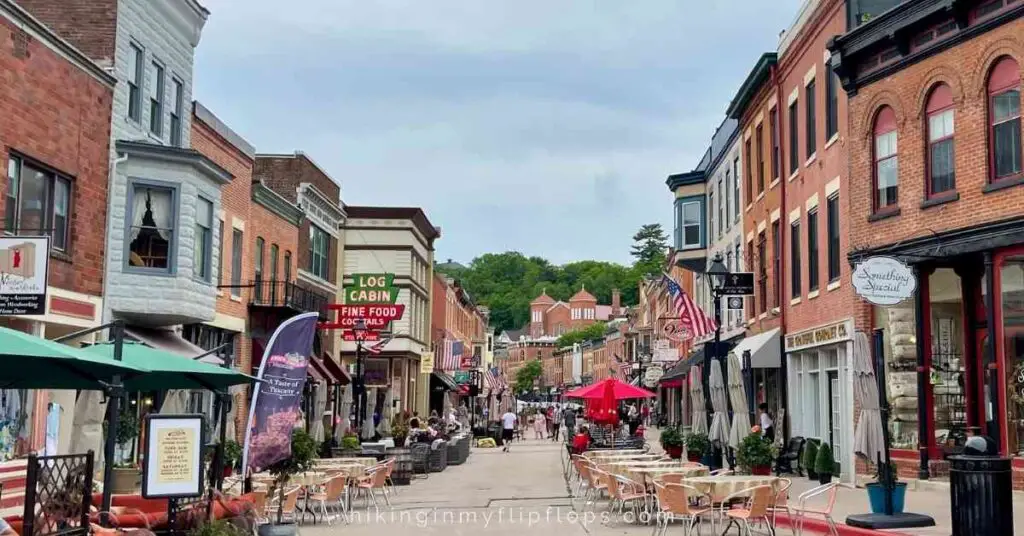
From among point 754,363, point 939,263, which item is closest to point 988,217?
point 939,263

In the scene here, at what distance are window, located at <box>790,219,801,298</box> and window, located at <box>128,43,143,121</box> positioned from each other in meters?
15.7

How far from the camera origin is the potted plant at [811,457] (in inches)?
952

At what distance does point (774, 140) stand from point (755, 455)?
38.4 feet

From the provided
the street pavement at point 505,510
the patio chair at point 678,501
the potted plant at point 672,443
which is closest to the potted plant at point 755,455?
the street pavement at point 505,510

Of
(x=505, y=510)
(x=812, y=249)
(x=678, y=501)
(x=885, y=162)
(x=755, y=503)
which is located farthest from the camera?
(x=812, y=249)

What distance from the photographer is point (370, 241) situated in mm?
50156

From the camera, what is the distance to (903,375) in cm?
2230

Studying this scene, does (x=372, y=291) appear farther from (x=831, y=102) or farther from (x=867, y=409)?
(x=867, y=409)

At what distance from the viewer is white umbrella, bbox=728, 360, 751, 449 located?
2336 centimetres

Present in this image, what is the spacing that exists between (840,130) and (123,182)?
14.8 metres

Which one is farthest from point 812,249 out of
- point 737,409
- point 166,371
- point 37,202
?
point 166,371

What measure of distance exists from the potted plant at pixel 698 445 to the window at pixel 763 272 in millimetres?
4900

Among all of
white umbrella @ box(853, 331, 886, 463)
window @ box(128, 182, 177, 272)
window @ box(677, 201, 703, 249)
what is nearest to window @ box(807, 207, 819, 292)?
white umbrella @ box(853, 331, 886, 463)

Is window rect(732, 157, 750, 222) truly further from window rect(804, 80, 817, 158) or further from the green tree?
the green tree
